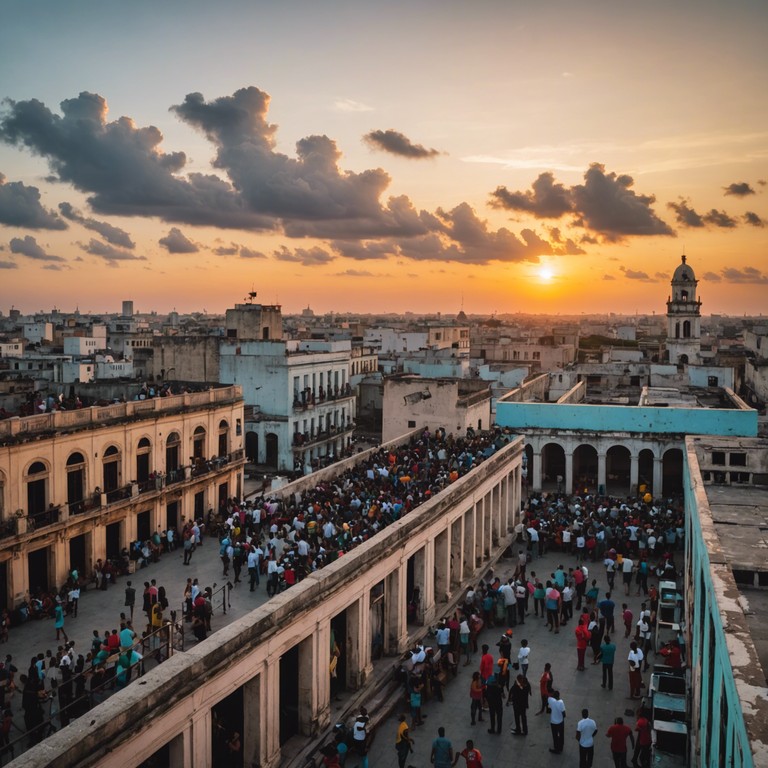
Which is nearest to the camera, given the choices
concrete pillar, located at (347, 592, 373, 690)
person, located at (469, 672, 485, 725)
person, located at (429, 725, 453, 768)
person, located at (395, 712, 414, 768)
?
person, located at (429, 725, 453, 768)

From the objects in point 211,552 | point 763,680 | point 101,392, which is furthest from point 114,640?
point 101,392

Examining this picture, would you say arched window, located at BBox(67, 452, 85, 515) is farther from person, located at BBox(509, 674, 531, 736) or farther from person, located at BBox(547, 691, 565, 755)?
person, located at BBox(547, 691, 565, 755)

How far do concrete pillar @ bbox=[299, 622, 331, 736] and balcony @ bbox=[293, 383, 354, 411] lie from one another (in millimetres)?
32835

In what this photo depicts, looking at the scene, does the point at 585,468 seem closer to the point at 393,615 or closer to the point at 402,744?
the point at 393,615

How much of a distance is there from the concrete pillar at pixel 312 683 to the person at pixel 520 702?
4491 millimetres

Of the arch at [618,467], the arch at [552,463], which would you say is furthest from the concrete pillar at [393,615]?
the arch at [618,467]

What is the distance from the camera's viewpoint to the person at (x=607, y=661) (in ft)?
62.5

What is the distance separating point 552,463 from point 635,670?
28.2 metres

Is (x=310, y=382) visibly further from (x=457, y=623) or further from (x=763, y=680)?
(x=763, y=680)

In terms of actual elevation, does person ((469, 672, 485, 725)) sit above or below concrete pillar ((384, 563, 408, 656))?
below

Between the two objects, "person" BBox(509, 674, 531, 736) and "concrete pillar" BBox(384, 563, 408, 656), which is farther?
"concrete pillar" BBox(384, 563, 408, 656)

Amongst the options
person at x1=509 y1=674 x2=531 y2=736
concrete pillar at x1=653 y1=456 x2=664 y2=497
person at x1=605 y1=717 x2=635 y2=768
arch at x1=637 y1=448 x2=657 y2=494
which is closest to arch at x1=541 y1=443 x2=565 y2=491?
arch at x1=637 y1=448 x2=657 y2=494

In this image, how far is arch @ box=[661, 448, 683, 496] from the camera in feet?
141

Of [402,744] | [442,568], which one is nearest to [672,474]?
[442,568]
